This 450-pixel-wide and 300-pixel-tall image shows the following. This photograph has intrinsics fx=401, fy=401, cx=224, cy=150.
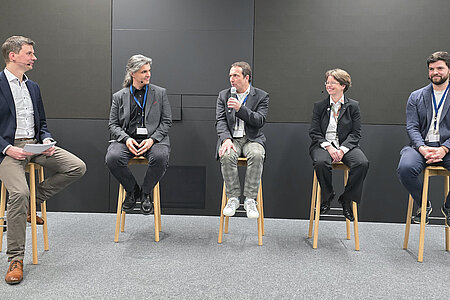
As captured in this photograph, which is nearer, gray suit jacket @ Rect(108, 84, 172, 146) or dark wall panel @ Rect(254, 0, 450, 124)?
gray suit jacket @ Rect(108, 84, 172, 146)

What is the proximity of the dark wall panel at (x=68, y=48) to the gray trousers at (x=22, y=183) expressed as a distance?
4.11 ft

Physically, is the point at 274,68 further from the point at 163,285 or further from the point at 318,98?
the point at 163,285

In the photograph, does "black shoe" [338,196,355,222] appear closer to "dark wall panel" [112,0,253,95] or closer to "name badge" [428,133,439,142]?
"name badge" [428,133,439,142]

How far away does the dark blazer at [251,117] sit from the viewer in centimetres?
322

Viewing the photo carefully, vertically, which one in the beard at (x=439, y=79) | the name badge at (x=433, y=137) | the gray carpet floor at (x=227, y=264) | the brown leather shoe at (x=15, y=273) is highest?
the beard at (x=439, y=79)

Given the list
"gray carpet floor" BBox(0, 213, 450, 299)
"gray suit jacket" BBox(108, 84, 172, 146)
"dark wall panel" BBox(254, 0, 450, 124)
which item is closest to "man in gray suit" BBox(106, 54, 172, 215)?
"gray suit jacket" BBox(108, 84, 172, 146)

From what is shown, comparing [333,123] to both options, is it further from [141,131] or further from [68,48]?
[68,48]

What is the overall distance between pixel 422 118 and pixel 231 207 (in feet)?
5.38

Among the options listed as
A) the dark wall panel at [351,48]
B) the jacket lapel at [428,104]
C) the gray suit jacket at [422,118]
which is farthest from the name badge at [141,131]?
the jacket lapel at [428,104]

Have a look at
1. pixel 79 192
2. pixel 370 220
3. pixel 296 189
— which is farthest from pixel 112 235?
pixel 370 220

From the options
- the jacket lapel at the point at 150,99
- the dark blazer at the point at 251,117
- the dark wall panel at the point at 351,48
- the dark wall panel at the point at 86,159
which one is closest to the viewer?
the dark blazer at the point at 251,117

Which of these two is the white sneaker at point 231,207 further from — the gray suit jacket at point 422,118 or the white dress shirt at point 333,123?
the gray suit jacket at point 422,118

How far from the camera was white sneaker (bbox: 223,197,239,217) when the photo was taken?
2.99 meters

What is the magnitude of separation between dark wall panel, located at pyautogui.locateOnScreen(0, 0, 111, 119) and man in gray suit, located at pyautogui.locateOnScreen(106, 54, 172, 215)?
780mm
